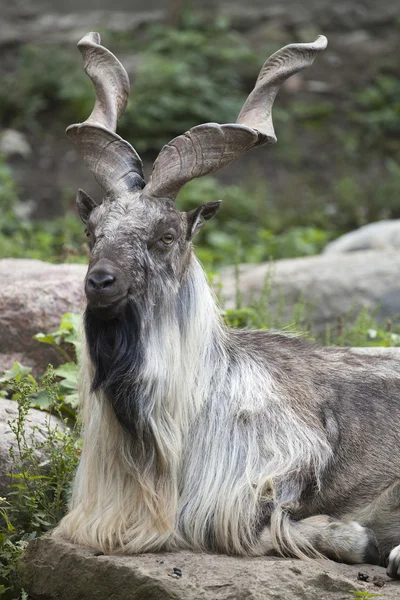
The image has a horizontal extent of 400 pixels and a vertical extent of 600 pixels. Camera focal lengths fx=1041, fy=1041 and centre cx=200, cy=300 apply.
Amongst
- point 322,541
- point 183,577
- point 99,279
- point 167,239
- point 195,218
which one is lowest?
point 183,577

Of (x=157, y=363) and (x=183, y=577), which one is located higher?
(x=157, y=363)

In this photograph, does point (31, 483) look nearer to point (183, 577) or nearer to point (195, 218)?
point (183, 577)

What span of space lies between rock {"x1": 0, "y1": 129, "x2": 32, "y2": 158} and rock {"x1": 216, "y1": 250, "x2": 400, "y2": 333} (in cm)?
788

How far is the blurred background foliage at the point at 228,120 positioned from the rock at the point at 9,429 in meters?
8.39

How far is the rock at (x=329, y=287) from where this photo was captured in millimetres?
10188

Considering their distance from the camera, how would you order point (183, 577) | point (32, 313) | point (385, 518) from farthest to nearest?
point (32, 313) → point (385, 518) → point (183, 577)

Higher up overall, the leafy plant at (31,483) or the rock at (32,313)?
the rock at (32,313)

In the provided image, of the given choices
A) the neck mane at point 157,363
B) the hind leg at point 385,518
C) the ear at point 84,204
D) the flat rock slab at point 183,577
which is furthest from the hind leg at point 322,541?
the ear at point 84,204

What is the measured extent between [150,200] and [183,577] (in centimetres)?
196

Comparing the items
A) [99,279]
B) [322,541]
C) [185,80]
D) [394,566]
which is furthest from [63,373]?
[185,80]

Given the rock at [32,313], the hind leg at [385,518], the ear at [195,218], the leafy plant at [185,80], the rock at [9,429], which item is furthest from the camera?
the leafy plant at [185,80]

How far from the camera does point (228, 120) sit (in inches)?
691

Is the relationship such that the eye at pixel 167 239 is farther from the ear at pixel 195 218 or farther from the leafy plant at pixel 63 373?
the leafy plant at pixel 63 373

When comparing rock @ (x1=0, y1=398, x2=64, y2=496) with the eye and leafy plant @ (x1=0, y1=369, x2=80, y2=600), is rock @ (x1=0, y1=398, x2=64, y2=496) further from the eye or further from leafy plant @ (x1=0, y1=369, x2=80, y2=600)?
the eye
